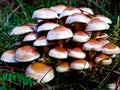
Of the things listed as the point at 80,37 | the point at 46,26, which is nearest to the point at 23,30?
the point at 46,26

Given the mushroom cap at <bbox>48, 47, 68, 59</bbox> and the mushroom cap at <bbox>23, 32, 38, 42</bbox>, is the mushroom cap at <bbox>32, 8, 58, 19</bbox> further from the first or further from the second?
the mushroom cap at <bbox>48, 47, 68, 59</bbox>

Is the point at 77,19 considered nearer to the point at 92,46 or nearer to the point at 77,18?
the point at 77,18

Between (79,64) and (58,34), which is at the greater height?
(58,34)

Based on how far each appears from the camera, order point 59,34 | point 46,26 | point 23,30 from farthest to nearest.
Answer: point 23,30 < point 46,26 < point 59,34

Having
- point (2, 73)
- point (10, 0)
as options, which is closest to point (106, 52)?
point (2, 73)

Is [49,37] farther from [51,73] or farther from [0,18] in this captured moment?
[0,18]

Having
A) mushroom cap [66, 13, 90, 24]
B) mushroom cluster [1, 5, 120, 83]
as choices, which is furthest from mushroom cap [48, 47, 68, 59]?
mushroom cap [66, 13, 90, 24]

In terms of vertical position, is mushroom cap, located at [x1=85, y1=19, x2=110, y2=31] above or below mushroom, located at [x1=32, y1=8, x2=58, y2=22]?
below

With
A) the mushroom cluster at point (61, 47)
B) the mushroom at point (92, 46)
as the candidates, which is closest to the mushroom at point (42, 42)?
the mushroom cluster at point (61, 47)
